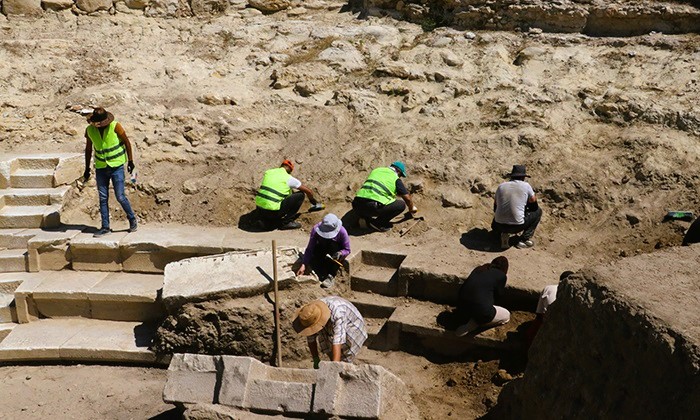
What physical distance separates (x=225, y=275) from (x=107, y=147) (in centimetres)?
248

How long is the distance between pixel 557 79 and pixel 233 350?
659 centimetres

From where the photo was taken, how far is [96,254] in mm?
8648

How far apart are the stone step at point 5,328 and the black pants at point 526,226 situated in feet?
19.7

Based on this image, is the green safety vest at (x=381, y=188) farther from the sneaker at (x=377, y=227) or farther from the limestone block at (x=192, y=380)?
the limestone block at (x=192, y=380)

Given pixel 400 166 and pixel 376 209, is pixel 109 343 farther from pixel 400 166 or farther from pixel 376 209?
pixel 400 166

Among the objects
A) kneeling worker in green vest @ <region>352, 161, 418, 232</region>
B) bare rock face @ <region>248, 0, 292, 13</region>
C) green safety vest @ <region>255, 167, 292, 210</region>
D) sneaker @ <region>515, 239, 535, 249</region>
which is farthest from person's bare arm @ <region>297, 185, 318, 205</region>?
bare rock face @ <region>248, 0, 292, 13</region>

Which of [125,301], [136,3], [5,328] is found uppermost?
[136,3]

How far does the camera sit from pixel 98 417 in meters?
A: 6.84

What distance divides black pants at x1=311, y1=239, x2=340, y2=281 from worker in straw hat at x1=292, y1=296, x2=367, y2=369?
1.52 metres

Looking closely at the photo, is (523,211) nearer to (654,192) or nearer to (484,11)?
(654,192)

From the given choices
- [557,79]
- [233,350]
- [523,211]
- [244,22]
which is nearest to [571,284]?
[523,211]

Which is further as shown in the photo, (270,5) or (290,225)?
(270,5)

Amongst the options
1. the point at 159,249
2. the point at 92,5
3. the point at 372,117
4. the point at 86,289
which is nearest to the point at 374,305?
the point at 159,249

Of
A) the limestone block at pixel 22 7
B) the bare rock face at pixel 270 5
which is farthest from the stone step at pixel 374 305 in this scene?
the limestone block at pixel 22 7
